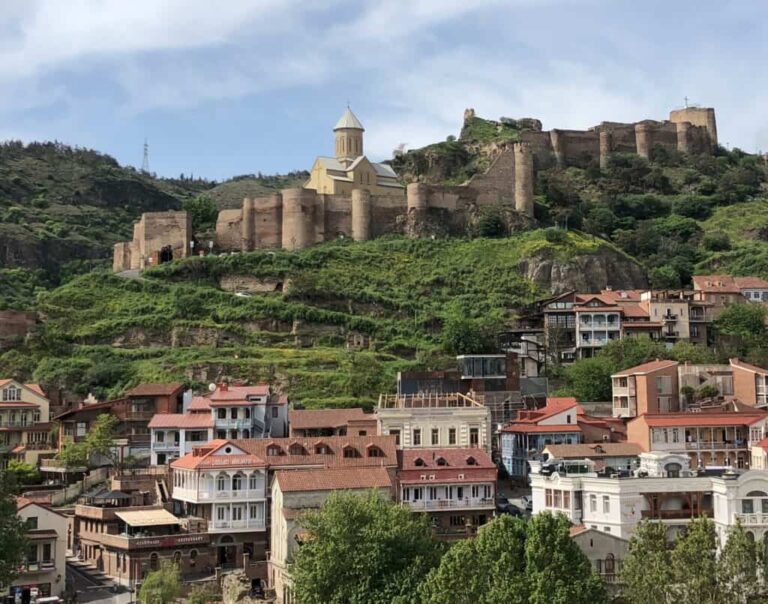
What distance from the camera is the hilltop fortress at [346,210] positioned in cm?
10875

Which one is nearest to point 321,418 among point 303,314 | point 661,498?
point 661,498

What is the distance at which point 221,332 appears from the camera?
92438mm

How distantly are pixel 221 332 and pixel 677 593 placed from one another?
58.0m

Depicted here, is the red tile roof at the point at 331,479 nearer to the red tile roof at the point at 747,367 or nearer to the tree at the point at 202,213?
the red tile roof at the point at 747,367

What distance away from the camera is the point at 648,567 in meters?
40.7

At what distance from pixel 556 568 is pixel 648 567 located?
3.17m

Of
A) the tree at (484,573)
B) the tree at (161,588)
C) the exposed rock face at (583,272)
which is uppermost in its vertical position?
the exposed rock face at (583,272)

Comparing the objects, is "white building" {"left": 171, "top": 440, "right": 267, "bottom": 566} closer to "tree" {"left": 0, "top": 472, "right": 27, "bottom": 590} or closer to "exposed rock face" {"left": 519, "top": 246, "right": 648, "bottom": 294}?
"tree" {"left": 0, "top": 472, "right": 27, "bottom": 590}

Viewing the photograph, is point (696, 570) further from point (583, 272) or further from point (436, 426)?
point (583, 272)

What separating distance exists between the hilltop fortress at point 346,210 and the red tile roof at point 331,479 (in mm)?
51349

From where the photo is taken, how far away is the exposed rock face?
337 ft

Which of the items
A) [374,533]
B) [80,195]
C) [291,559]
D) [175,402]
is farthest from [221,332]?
[80,195]

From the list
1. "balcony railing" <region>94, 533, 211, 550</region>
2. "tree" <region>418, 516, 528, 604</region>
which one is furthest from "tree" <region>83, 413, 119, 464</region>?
"tree" <region>418, 516, 528, 604</region>

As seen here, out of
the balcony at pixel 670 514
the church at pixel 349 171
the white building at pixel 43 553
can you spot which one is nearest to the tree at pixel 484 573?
the balcony at pixel 670 514
